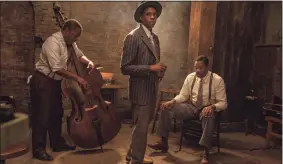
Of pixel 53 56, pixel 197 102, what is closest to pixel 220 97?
pixel 197 102

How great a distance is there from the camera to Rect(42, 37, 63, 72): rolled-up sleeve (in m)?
3.31

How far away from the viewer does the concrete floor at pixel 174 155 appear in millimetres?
3590

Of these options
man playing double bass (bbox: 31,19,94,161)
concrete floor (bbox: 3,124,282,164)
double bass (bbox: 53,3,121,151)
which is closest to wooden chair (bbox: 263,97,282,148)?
concrete floor (bbox: 3,124,282,164)

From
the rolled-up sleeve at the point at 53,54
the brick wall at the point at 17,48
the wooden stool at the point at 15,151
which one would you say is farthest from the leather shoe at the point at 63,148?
the brick wall at the point at 17,48

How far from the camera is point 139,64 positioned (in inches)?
120

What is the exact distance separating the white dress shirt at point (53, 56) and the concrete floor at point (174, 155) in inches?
40.5

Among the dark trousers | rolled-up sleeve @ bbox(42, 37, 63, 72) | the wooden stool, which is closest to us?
the wooden stool

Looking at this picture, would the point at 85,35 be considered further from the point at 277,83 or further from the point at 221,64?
the point at 277,83

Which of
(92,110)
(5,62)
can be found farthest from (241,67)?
(5,62)

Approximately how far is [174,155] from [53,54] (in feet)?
6.59

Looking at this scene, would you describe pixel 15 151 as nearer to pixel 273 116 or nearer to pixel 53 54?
pixel 53 54

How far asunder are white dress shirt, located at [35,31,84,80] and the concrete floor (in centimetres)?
103

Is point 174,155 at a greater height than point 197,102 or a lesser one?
lesser

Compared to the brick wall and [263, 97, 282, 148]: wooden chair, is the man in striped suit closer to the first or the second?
[263, 97, 282, 148]: wooden chair
